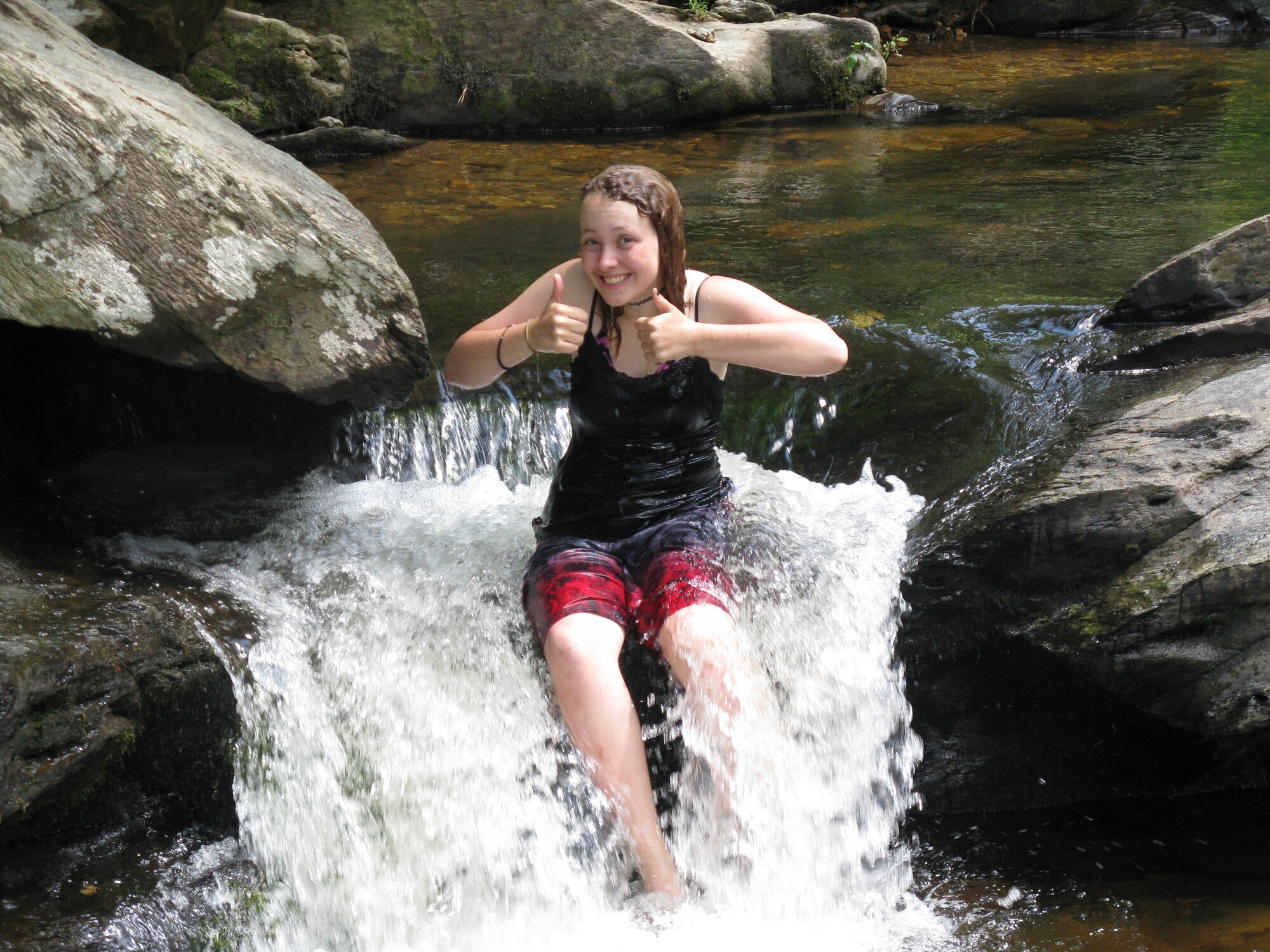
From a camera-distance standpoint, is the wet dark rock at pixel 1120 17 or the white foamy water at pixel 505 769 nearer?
the white foamy water at pixel 505 769

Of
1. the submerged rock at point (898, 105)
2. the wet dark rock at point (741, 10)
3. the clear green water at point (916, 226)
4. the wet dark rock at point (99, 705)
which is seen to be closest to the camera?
the wet dark rock at point (99, 705)

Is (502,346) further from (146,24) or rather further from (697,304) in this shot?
(146,24)

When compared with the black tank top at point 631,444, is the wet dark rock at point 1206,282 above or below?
above

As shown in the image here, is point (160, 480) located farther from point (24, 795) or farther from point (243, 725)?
point (24, 795)

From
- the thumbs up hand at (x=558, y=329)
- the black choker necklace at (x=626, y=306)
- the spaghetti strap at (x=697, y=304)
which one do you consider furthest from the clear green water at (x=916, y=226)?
the thumbs up hand at (x=558, y=329)

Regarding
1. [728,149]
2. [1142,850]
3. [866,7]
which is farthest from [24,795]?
[866,7]

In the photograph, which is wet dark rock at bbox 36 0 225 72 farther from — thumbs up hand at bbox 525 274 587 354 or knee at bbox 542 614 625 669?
knee at bbox 542 614 625 669

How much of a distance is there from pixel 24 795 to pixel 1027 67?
35.9ft

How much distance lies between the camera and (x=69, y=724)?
88.4 inches

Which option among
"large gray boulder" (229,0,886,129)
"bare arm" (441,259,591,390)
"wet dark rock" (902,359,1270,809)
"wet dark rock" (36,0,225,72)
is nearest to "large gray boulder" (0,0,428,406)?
"bare arm" (441,259,591,390)

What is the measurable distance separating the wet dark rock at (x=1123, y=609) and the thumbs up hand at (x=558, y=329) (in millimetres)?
1110

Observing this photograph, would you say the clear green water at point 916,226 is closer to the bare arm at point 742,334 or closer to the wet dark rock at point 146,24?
the bare arm at point 742,334

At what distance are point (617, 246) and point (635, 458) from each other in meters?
0.53

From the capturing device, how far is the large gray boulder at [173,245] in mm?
2635
